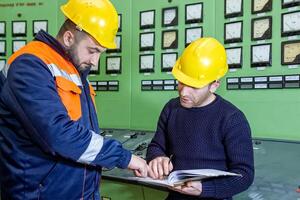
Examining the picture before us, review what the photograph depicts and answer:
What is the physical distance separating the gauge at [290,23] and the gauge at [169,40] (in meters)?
0.81

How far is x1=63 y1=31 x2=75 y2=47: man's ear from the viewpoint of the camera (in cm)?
144

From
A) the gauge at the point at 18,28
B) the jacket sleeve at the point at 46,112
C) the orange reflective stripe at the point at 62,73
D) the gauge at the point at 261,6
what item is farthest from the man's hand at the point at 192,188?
the gauge at the point at 18,28

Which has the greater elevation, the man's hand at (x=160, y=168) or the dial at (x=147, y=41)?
the dial at (x=147, y=41)

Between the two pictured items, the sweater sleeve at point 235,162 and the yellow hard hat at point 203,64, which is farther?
→ the yellow hard hat at point 203,64

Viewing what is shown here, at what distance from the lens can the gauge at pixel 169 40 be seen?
8.92ft

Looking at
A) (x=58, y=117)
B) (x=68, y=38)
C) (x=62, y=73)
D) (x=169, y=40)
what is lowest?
(x=58, y=117)

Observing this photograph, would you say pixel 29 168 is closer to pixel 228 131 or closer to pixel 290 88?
pixel 228 131

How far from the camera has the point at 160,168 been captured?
1574mm

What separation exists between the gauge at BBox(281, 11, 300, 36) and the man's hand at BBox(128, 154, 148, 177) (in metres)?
1.29

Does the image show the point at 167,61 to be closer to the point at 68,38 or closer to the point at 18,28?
the point at 68,38

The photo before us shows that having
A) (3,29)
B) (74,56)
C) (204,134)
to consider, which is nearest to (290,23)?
(204,134)

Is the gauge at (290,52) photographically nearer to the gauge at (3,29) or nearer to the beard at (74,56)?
the beard at (74,56)

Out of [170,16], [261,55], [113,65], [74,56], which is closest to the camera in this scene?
[74,56]

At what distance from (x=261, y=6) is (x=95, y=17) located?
50.6 inches
